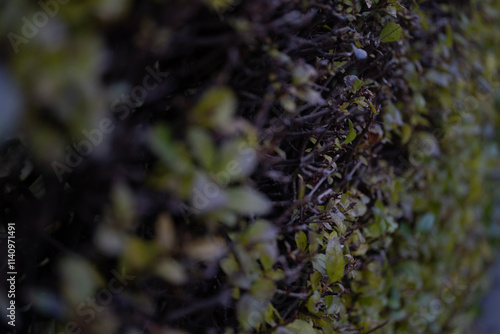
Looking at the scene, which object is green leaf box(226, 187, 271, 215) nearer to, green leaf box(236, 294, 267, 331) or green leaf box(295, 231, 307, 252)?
green leaf box(236, 294, 267, 331)

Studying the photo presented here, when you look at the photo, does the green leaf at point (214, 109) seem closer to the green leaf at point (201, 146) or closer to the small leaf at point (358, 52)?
the green leaf at point (201, 146)

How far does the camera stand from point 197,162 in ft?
2.87

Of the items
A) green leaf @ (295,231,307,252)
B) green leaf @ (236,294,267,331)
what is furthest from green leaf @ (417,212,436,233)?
Result: green leaf @ (236,294,267,331)

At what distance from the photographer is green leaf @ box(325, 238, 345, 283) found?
134 cm

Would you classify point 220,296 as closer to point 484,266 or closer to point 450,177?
point 450,177

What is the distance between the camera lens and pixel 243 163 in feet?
2.88

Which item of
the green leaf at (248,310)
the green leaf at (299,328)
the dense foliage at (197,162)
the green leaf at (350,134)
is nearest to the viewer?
the dense foliage at (197,162)

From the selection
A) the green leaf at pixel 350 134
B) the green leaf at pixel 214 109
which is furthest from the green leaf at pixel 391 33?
the green leaf at pixel 214 109

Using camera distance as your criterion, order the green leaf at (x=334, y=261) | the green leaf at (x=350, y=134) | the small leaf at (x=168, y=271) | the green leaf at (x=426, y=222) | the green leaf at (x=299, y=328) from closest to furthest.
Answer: the small leaf at (x=168, y=271)
the green leaf at (x=299, y=328)
the green leaf at (x=334, y=261)
the green leaf at (x=350, y=134)
the green leaf at (x=426, y=222)

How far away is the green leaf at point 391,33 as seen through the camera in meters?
1.53

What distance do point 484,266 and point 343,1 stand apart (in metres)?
2.61

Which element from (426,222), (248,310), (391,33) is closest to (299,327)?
(248,310)

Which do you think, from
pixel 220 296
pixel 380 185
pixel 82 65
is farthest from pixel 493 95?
pixel 82 65

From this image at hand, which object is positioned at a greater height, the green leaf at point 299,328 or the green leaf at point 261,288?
the green leaf at point 261,288
